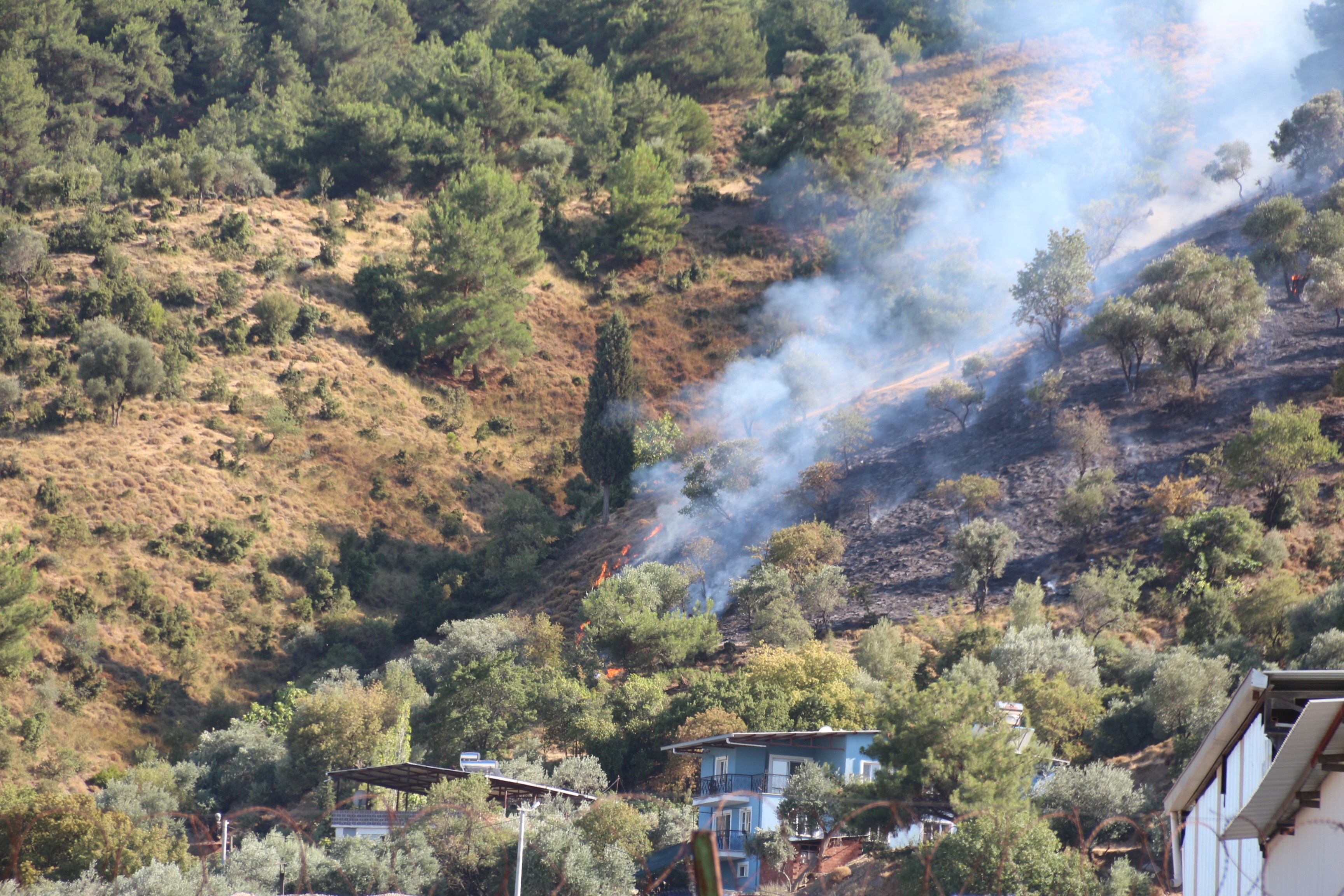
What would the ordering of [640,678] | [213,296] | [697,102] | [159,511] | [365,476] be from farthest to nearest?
[697,102], [213,296], [365,476], [159,511], [640,678]

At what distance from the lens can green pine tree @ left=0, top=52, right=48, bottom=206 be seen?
251ft

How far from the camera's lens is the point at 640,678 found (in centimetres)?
4191

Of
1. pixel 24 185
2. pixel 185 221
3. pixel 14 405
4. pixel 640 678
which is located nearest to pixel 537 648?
pixel 640 678

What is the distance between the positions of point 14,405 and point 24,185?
2028cm

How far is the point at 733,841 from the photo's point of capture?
111ft

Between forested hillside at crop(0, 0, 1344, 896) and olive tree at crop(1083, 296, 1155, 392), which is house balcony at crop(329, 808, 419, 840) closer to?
forested hillside at crop(0, 0, 1344, 896)

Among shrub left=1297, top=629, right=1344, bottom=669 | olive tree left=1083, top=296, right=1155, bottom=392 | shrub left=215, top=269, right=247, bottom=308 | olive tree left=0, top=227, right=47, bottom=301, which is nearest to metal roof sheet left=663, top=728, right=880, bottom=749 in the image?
shrub left=1297, top=629, right=1344, bottom=669

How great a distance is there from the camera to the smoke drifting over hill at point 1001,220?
212ft

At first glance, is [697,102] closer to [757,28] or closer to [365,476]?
[757,28]

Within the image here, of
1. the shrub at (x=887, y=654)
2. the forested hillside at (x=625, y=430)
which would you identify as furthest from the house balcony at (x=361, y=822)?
the shrub at (x=887, y=654)

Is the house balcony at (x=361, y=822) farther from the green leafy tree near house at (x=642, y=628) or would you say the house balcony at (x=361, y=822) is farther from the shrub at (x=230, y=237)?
the shrub at (x=230, y=237)

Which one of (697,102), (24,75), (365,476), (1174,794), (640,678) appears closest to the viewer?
(1174,794)

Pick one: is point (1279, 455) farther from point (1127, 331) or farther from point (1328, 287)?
point (1328, 287)

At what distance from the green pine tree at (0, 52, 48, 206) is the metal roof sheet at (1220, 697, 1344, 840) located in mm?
77862
